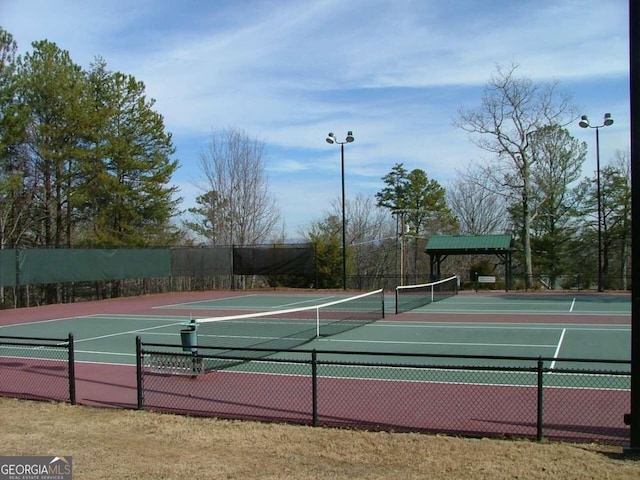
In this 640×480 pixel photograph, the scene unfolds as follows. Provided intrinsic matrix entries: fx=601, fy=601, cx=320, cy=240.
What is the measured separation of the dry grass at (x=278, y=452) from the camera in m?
5.55

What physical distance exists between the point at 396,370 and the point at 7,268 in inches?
819

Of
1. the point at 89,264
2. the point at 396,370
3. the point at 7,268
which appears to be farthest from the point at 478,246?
the point at 396,370

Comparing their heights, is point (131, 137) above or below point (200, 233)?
above

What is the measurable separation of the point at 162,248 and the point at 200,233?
13829mm

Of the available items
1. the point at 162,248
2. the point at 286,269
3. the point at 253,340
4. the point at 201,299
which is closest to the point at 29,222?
the point at 162,248

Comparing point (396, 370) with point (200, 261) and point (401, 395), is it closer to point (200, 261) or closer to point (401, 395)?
point (401, 395)

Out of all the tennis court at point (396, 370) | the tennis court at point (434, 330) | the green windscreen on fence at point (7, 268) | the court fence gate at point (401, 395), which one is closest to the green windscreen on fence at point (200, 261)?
the tennis court at point (434, 330)

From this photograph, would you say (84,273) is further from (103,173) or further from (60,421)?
(60,421)

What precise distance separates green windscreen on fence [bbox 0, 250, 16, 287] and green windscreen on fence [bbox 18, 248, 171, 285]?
32 cm

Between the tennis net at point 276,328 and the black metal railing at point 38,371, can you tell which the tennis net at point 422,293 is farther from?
the black metal railing at point 38,371

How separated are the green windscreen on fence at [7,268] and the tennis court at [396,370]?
16.5 ft

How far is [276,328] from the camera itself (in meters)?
17.1

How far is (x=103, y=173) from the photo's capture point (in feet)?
109

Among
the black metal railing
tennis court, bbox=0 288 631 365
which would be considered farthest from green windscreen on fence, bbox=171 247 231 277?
the black metal railing
